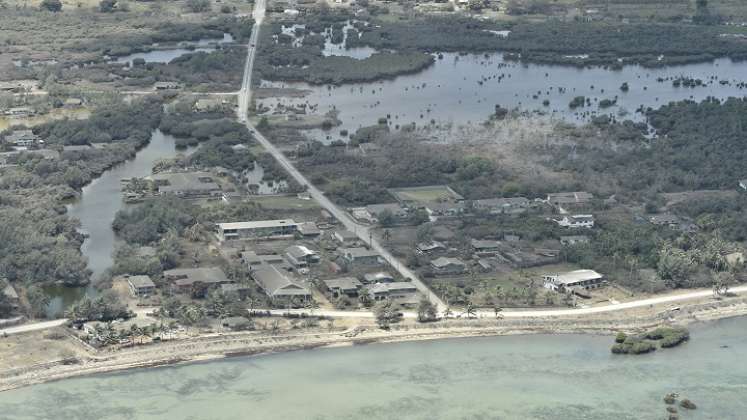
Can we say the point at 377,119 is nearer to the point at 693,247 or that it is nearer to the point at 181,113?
the point at 181,113

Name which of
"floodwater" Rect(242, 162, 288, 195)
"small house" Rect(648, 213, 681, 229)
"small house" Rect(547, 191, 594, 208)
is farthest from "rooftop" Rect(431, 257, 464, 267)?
"floodwater" Rect(242, 162, 288, 195)

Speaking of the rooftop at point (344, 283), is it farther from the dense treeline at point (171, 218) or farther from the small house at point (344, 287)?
the dense treeline at point (171, 218)

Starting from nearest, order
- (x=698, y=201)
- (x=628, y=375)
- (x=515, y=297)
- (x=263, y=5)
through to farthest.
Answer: (x=628, y=375) → (x=515, y=297) → (x=698, y=201) → (x=263, y=5)

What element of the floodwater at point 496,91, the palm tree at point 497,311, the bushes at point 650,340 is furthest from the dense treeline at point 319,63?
the bushes at point 650,340

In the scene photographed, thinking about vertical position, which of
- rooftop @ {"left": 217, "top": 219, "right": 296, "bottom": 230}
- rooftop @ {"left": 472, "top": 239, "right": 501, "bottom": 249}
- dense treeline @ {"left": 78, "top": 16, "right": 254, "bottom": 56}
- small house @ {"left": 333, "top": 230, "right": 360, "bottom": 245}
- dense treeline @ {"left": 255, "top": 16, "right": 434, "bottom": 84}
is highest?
dense treeline @ {"left": 78, "top": 16, "right": 254, "bottom": 56}

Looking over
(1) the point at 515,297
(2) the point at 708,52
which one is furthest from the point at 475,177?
(2) the point at 708,52

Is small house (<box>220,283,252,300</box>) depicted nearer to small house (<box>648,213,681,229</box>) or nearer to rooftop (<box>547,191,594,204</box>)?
rooftop (<box>547,191,594,204</box>)

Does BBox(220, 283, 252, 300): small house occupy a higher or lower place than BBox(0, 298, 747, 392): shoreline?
higher

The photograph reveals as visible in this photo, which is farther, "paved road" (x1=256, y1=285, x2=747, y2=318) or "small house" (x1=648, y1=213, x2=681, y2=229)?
"small house" (x1=648, y1=213, x2=681, y2=229)
